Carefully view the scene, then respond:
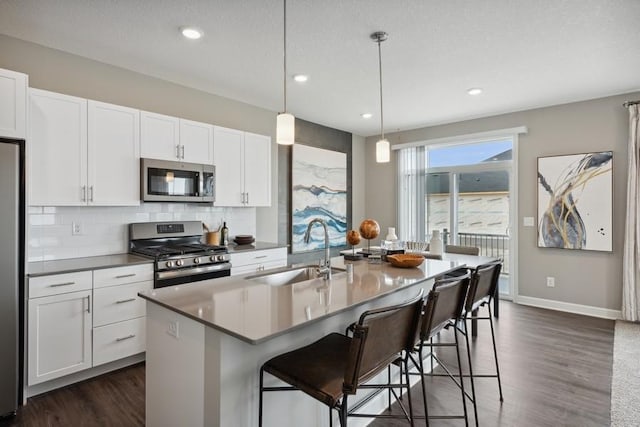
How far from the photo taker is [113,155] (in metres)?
3.06

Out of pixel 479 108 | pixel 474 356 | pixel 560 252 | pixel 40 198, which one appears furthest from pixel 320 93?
pixel 560 252

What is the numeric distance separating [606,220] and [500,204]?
128cm

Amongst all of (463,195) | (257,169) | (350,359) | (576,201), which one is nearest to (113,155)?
(257,169)

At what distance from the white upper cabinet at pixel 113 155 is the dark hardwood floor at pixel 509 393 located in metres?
1.50

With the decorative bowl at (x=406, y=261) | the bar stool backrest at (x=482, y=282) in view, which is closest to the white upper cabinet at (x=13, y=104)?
the decorative bowl at (x=406, y=261)

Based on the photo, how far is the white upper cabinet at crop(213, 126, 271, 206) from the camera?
392cm

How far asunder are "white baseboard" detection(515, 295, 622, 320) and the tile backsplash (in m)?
4.54

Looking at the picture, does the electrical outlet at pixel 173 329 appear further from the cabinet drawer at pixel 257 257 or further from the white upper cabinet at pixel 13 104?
the cabinet drawer at pixel 257 257

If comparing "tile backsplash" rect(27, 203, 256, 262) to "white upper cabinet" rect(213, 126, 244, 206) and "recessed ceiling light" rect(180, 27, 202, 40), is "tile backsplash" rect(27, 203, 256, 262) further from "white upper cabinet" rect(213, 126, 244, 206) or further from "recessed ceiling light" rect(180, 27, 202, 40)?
"recessed ceiling light" rect(180, 27, 202, 40)

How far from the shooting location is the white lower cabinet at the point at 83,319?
2428mm

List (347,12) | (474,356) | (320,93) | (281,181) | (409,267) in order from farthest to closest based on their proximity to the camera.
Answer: (281,181), (320,93), (474,356), (409,267), (347,12)

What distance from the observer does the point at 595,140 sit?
4.34 metres

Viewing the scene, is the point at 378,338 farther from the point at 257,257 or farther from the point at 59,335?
the point at 257,257

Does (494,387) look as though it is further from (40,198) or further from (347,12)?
(40,198)
